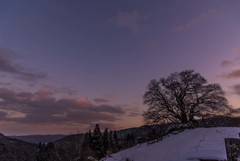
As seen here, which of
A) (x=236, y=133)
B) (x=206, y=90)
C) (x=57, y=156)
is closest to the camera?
(x=236, y=133)

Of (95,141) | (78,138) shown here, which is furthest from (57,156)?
(95,141)

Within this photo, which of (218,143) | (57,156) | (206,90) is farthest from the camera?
(57,156)

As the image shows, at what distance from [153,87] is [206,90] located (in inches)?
312

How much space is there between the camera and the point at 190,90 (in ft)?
139

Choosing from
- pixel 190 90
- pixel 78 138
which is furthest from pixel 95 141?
pixel 190 90

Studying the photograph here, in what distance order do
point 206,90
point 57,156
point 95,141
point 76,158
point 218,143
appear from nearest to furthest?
point 218,143
point 76,158
point 206,90
point 57,156
point 95,141

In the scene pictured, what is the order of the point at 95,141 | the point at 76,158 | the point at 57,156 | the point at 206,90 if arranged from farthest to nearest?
the point at 95,141 < the point at 57,156 < the point at 206,90 < the point at 76,158

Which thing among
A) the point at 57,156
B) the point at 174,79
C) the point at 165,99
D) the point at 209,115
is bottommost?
the point at 57,156

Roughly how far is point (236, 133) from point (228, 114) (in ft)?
51.6

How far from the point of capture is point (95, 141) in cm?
9050

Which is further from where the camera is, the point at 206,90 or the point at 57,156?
the point at 57,156

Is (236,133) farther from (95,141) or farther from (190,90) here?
(95,141)

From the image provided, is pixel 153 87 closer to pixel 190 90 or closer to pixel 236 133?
pixel 190 90

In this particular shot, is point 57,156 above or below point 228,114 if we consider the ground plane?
below
